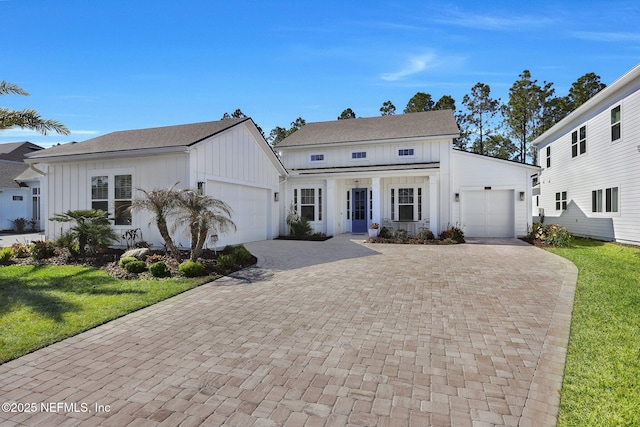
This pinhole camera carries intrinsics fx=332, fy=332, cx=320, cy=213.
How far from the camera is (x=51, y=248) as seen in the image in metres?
10.2

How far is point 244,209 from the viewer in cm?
1390

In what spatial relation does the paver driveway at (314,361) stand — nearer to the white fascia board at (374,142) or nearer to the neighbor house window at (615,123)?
the neighbor house window at (615,123)

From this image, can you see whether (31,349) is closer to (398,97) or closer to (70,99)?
(70,99)

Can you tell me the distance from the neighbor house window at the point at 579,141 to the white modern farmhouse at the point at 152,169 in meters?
15.6

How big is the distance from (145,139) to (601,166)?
19.1 meters

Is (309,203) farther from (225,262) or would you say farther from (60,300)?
(60,300)

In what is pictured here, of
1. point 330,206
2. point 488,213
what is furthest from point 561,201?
point 330,206

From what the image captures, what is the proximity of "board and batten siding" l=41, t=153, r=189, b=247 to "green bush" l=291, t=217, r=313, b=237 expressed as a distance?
6.70 meters

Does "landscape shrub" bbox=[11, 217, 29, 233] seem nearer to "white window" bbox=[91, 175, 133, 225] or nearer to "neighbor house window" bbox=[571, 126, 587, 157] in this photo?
"white window" bbox=[91, 175, 133, 225]

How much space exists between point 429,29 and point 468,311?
941 cm

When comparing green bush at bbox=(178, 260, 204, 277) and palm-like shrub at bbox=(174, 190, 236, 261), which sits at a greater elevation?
palm-like shrub at bbox=(174, 190, 236, 261)

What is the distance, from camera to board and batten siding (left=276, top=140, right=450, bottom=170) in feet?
56.3

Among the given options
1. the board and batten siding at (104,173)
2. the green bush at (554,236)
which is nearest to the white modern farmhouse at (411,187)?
the green bush at (554,236)

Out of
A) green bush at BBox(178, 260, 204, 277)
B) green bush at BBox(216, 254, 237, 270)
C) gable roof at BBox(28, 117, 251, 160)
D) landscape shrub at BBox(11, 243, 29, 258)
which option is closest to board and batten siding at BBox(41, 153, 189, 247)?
gable roof at BBox(28, 117, 251, 160)
